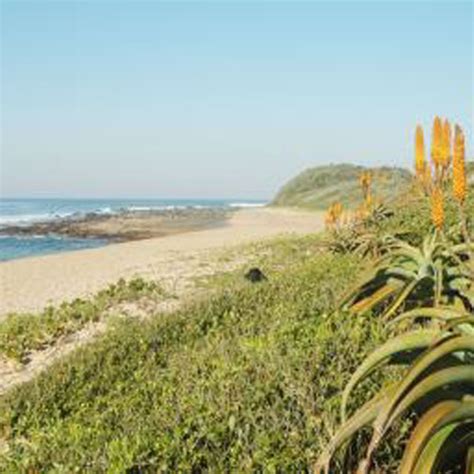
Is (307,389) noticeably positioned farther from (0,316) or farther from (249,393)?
(0,316)

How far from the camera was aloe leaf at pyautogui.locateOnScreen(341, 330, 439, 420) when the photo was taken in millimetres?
3990

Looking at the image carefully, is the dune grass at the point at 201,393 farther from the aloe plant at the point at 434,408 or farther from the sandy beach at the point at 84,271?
the sandy beach at the point at 84,271

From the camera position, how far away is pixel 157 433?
4.93 m

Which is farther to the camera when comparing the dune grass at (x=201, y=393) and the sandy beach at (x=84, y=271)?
the sandy beach at (x=84, y=271)

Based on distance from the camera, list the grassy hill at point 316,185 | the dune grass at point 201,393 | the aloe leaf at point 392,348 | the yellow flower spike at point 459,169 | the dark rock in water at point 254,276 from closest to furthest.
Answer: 1. the yellow flower spike at point 459,169
2. the aloe leaf at point 392,348
3. the dune grass at point 201,393
4. the dark rock in water at point 254,276
5. the grassy hill at point 316,185

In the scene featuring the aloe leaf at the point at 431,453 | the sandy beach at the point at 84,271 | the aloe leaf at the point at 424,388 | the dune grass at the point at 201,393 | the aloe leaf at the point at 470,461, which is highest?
the aloe leaf at the point at 424,388

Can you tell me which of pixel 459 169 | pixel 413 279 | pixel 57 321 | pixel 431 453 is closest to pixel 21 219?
pixel 57 321

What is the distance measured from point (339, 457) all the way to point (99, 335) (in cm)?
660

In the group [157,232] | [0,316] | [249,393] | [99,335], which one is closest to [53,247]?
[157,232]

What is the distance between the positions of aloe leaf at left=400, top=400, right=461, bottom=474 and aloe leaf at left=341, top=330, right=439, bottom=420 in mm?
473

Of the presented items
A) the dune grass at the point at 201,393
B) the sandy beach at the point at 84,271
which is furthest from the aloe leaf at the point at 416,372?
the sandy beach at the point at 84,271

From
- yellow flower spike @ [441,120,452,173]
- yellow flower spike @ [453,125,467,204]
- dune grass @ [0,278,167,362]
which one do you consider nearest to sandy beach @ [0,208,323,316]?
dune grass @ [0,278,167,362]

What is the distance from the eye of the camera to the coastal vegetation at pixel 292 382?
367 cm

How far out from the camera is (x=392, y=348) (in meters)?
4.01
